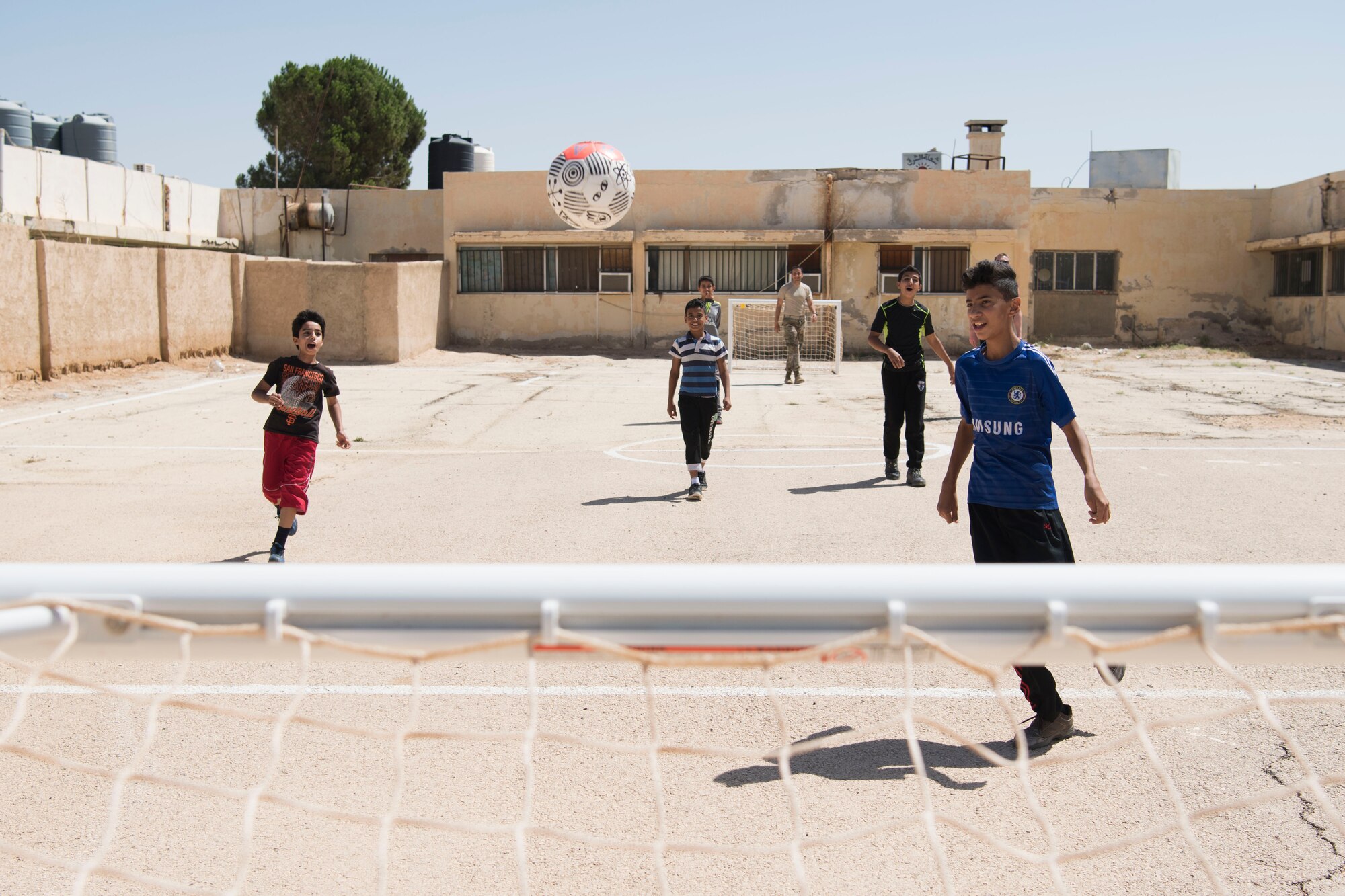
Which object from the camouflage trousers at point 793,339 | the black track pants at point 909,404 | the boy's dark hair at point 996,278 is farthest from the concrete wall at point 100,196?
the boy's dark hair at point 996,278

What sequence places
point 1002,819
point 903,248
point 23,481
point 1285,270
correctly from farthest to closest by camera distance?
point 1285,270
point 903,248
point 23,481
point 1002,819

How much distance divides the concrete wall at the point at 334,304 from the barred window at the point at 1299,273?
21.7 m

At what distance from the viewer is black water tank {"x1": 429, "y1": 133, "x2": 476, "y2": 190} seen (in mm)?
33906

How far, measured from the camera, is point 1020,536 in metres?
4.64

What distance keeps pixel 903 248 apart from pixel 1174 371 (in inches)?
277

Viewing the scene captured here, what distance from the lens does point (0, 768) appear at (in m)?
4.16

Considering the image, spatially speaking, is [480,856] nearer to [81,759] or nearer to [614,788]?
[614,788]

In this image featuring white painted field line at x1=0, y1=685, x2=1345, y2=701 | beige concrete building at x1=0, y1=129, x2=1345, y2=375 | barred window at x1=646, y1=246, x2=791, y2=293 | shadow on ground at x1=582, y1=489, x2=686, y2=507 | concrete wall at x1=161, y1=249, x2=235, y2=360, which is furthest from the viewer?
barred window at x1=646, y1=246, x2=791, y2=293

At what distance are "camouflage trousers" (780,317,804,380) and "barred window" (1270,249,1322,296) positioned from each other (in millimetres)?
16007

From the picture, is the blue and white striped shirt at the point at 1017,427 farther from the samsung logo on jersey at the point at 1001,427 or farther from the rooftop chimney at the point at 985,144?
the rooftop chimney at the point at 985,144

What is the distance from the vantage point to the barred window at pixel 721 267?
28.0m

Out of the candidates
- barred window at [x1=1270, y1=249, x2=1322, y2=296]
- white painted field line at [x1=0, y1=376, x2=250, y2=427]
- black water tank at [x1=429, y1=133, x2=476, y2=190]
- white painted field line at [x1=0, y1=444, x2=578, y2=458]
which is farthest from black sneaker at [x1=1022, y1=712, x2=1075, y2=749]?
black water tank at [x1=429, y1=133, x2=476, y2=190]

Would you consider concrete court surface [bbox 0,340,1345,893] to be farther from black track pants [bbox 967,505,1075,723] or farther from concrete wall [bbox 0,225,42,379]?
concrete wall [bbox 0,225,42,379]

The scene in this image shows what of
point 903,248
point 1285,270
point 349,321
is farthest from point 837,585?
point 1285,270
